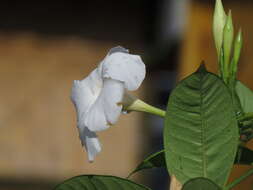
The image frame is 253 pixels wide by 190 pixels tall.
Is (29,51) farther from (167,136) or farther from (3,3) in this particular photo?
(167,136)

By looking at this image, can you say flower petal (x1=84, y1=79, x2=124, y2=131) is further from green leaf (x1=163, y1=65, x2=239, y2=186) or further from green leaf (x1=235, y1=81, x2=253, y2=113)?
green leaf (x1=235, y1=81, x2=253, y2=113)

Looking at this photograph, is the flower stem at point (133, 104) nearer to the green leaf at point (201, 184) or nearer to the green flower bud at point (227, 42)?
the green flower bud at point (227, 42)

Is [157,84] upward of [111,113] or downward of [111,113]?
downward

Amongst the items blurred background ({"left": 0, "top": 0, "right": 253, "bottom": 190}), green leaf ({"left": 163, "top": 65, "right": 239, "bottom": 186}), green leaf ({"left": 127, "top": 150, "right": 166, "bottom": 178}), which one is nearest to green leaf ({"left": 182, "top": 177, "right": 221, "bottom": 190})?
green leaf ({"left": 163, "top": 65, "right": 239, "bottom": 186})

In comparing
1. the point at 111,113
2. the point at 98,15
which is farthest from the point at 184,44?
the point at 111,113

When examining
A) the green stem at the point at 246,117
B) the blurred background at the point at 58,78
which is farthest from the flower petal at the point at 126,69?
the blurred background at the point at 58,78

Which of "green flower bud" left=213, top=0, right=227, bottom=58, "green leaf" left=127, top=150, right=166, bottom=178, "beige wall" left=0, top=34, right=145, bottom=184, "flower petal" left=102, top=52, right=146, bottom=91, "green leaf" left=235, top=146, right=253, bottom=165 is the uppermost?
"green flower bud" left=213, top=0, right=227, bottom=58
